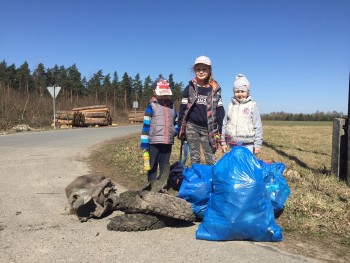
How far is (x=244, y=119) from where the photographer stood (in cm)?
493

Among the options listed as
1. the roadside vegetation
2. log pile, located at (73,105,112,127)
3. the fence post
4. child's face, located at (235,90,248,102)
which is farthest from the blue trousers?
log pile, located at (73,105,112,127)

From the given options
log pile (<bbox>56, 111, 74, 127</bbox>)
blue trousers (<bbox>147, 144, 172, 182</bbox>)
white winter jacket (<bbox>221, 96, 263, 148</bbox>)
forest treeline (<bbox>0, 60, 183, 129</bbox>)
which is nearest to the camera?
white winter jacket (<bbox>221, 96, 263, 148</bbox>)

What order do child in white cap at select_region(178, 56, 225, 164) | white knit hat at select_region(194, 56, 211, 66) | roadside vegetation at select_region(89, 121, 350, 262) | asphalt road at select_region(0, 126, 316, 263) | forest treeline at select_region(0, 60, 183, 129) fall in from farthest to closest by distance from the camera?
forest treeline at select_region(0, 60, 183, 129) < child in white cap at select_region(178, 56, 225, 164) < white knit hat at select_region(194, 56, 211, 66) < roadside vegetation at select_region(89, 121, 350, 262) < asphalt road at select_region(0, 126, 316, 263)

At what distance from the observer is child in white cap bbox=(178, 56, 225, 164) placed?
5.26 metres

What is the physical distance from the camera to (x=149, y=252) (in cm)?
341

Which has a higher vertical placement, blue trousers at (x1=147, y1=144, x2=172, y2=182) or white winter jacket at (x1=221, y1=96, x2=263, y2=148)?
white winter jacket at (x1=221, y1=96, x2=263, y2=148)

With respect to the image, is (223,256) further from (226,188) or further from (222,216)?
(226,188)

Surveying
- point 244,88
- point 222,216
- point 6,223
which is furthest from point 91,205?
point 244,88

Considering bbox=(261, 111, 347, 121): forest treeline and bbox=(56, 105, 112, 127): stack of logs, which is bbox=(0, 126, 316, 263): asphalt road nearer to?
bbox=(56, 105, 112, 127): stack of logs

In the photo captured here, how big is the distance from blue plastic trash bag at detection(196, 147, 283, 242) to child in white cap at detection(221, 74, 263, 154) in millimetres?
910

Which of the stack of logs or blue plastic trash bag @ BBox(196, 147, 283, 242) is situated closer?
blue plastic trash bag @ BBox(196, 147, 283, 242)

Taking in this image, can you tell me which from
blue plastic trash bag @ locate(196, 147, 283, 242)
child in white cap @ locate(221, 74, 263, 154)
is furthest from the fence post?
blue plastic trash bag @ locate(196, 147, 283, 242)

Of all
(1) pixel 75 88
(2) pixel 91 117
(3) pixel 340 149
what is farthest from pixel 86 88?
(3) pixel 340 149

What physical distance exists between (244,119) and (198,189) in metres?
1.20
